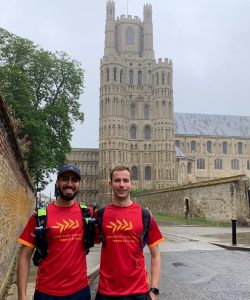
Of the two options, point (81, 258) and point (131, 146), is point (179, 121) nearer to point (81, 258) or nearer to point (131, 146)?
point (131, 146)

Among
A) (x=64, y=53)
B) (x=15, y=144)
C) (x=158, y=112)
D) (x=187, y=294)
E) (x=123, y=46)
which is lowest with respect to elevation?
(x=187, y=294)

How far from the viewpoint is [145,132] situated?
284 feet

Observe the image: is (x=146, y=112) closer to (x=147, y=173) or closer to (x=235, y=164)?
(x=147, y=173)

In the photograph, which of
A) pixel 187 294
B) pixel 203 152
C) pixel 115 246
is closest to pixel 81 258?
pixel 115 246

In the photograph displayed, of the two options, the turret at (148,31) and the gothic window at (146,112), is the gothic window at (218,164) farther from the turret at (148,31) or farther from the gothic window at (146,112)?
the turret at (148,31)

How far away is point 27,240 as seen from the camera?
11.1 feet

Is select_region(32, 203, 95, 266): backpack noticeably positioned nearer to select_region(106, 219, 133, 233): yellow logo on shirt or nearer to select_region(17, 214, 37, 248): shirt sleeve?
select_region(17, 214, 37, 248): shirt sleeve

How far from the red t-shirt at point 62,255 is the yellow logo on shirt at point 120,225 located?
0.81ft

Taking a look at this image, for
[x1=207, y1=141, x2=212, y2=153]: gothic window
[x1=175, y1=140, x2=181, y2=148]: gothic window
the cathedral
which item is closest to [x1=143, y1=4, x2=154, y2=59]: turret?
the cathedral

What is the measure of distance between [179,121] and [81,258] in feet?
309

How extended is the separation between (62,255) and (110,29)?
95591 mm

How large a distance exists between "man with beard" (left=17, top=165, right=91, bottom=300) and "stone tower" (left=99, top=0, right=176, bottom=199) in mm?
79093

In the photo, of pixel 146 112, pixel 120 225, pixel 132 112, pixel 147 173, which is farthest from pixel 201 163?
pixel 120 225

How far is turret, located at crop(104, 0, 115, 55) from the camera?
93.4 m
